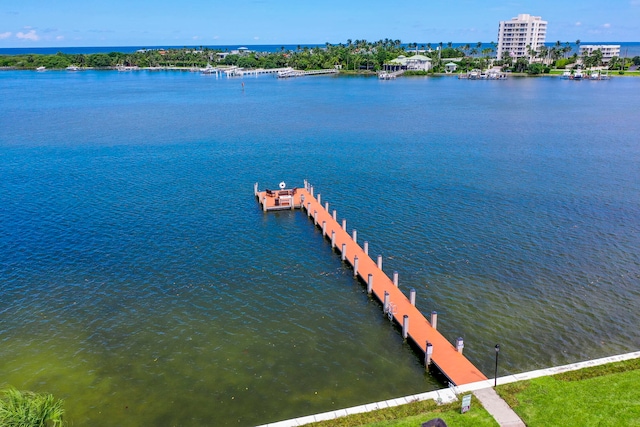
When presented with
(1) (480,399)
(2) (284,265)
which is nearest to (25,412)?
(1) (480,399)

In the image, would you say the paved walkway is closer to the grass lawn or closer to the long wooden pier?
the grass lawn

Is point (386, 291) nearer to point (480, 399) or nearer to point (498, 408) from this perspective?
point (480, 399)

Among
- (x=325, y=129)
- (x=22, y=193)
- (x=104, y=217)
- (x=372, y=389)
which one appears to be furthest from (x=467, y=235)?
(x=325, y=129)

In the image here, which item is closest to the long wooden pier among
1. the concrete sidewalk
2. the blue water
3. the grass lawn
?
the blue water

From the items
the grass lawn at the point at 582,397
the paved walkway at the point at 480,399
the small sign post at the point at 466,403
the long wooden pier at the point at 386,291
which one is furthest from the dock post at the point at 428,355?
the small sign post at the point at 466,403

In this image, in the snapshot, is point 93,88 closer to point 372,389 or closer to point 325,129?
point 325,129

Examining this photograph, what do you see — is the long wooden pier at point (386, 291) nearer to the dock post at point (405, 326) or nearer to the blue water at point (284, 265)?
the dock post at point (405, 326)
